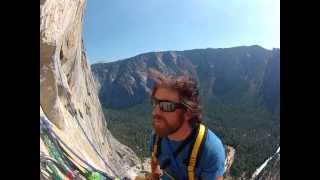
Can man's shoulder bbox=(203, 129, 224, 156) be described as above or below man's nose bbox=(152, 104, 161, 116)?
below

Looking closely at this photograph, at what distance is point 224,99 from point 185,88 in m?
50.3

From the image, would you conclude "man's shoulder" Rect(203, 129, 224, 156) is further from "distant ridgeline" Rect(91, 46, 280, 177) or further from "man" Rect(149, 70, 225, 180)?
"distant ridgeline" Rect(91, 46, 280, 177)

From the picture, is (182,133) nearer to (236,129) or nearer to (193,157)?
(193,157)

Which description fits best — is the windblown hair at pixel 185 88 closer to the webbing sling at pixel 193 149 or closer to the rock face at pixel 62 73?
the webbing sling at pixel 193 149

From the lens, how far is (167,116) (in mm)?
5984

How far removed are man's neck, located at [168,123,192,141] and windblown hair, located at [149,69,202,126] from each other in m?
0.08

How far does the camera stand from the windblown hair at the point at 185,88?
19.6ft

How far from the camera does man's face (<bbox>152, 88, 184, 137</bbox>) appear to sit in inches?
235

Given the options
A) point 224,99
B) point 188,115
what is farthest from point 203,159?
point 224,99

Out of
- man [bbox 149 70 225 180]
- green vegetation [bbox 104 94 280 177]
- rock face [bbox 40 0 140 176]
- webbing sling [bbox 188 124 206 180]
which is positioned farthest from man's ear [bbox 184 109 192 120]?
green vegetation [bbox 104 94 280 177]
